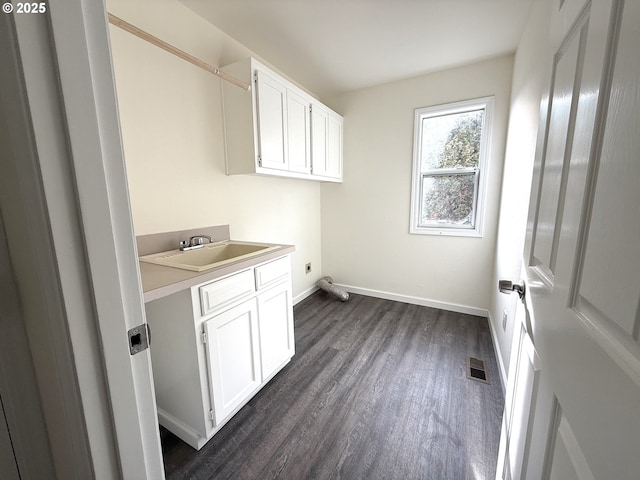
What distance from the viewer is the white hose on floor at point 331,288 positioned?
3104mm

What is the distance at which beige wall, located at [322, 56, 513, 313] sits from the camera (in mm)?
2463

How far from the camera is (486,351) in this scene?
2.09 meters

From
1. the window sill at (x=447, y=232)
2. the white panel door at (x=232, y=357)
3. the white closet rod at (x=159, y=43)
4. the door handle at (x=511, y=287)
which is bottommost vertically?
the white panel door at (x=232, y=357)

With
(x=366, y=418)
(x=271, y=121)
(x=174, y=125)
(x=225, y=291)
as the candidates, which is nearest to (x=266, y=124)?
(x=271, y=121)

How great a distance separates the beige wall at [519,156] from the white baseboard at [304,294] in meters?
1.96

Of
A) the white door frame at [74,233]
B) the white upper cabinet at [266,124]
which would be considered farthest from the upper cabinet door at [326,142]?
the white door frame at [74,233]

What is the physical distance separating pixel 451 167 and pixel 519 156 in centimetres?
94

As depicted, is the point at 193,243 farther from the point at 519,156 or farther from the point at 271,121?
the point at 519,156

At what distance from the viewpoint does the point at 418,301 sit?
2984 millimetres

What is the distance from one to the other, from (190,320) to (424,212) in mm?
2530

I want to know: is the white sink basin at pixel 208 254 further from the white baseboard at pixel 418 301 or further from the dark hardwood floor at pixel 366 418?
the white baseboard at pixel 418 301

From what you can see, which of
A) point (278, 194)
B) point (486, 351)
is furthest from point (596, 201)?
point (278, 194)

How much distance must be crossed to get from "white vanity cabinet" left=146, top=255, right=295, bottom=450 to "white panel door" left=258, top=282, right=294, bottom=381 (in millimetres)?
13

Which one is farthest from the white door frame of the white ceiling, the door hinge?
the white ceiling
